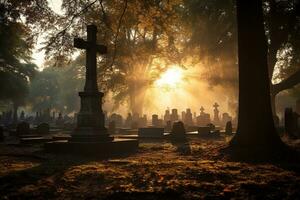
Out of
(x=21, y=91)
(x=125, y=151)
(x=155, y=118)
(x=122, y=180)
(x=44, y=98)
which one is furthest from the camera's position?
(x=44, y=98)

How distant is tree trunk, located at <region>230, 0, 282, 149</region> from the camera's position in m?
9.48

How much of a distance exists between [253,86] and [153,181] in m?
5.42

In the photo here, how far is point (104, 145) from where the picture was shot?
10.6 metres

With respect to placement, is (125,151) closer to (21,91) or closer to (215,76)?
(215,76)

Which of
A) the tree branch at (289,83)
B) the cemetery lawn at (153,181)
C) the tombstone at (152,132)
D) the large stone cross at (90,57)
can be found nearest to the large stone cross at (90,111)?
the large stone cross at (90,57)

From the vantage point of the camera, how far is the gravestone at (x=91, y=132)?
1045cm

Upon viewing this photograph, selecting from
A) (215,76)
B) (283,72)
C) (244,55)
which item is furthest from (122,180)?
(283,72)

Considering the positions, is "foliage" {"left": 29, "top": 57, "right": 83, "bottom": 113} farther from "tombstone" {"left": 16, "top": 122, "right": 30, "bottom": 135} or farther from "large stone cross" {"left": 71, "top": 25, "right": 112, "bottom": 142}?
"large stone cross" {"left": 71, "top": 25, "right": 112, "bottom": 142}

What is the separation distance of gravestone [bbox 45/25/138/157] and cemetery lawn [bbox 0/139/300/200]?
9.77 ft

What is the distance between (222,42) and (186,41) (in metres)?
4.55

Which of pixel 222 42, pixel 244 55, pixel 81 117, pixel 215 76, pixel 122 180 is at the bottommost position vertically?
pixel 122 180

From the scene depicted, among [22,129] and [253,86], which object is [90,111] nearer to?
[253,86]

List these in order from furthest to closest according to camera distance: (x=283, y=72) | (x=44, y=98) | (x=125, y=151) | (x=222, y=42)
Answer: (x=44, y=98) → (x=283, y=72) → (x=222, y=42) → (x=125, y=151)

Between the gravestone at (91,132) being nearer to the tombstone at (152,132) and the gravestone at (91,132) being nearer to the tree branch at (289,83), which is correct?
the tombstone at (152,132)
